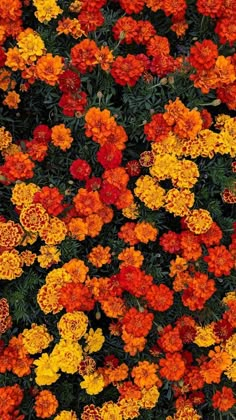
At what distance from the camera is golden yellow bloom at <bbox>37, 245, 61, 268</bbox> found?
9.06 ft

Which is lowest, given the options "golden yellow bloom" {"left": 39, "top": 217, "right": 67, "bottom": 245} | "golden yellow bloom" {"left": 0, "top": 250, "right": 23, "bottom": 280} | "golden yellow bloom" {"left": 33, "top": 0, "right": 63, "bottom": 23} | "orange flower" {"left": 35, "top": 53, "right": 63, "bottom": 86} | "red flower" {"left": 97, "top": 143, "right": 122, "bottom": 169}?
"golden yellow bloom" {"left": 0, "top": 250, "right": 23, "bottom": 280}

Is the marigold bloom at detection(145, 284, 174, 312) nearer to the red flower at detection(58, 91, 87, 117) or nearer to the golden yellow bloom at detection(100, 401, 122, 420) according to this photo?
the golden yellow bloom at detection(100, 401, 122, 420)

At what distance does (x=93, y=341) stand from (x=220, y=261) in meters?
0.82

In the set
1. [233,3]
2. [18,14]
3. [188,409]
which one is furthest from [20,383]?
[233,3]

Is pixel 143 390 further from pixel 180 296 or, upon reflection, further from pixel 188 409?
pixel 180 296

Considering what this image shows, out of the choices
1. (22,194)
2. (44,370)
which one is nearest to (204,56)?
(22,194)

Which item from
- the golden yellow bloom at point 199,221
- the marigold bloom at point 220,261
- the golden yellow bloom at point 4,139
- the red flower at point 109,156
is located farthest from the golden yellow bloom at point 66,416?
the golden yellow bloom at point 4,139

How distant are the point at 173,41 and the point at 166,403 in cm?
227

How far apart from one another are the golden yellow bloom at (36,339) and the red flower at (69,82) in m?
1.31

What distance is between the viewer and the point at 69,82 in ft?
9.20

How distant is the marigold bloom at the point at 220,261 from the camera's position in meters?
2.71

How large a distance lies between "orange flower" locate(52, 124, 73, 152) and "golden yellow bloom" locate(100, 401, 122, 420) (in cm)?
145

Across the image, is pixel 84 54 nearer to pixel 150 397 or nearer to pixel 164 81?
pixel 164 81

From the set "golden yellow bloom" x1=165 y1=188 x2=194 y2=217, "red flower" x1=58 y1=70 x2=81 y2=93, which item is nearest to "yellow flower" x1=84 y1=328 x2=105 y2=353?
"golden yellow bloom" x1=165 y1=188 x2=194 y2=217
